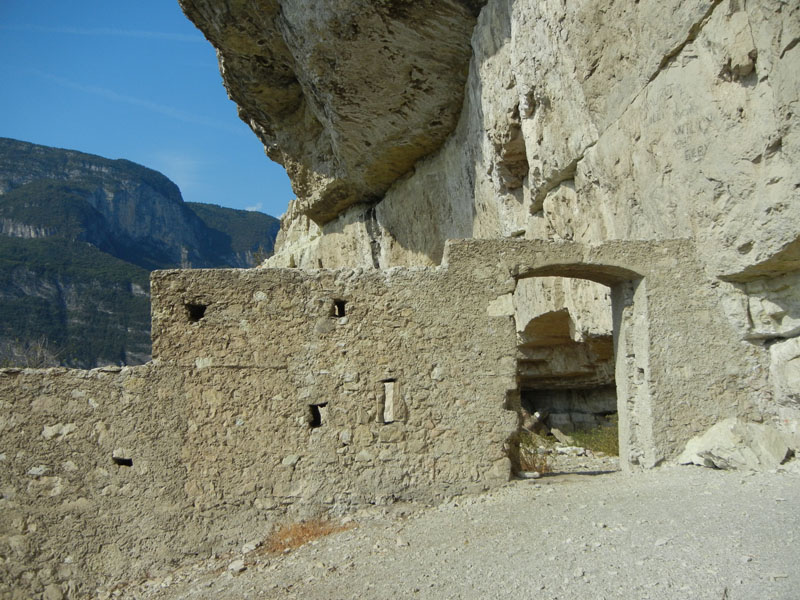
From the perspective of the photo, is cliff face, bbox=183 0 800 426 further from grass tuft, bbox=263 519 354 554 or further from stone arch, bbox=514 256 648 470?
grass tuft, bbox=263 519 354 554

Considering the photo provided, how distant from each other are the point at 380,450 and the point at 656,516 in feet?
7.43

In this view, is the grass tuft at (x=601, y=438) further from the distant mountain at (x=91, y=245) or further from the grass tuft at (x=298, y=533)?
the distant mountain at (x=91, y=245)

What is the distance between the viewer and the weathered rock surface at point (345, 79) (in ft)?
40.0

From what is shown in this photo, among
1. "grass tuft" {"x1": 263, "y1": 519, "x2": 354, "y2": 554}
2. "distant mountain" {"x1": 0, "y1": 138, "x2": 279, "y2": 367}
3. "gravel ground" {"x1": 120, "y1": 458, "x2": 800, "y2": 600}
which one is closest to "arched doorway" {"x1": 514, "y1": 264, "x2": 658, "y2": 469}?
"gravel ground" {"x1": 120, "y1": 458, "x2": 800, "y2": 600}

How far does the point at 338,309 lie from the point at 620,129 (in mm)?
4039

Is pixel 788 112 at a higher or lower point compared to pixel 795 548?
higher

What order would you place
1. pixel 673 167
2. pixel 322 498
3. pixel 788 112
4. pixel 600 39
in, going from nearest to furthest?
pixel 788 112 < pixel 322 498 < pixel 673 167 < pixel 600 39

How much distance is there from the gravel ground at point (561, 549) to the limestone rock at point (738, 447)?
0.15m

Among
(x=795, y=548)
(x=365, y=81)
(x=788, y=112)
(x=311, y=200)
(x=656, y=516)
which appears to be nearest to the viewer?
(x=795, y=548)

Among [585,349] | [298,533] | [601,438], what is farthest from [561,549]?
[585,349]

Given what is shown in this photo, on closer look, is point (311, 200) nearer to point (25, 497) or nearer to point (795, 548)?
point (25, 497)

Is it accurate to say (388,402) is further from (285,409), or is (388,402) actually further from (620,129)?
(620,129)

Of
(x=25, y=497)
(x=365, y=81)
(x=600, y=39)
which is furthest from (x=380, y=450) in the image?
(x=365, y=81)

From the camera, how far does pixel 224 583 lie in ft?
16.8
